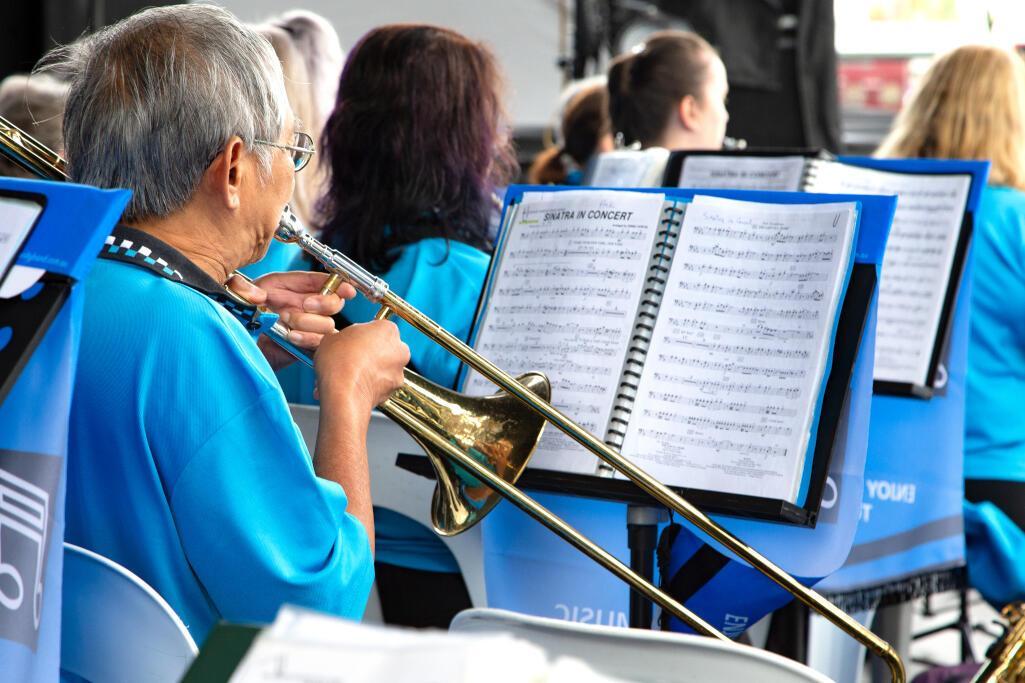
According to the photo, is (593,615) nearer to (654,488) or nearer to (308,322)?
(654,488)

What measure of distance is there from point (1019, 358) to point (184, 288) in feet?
6.92

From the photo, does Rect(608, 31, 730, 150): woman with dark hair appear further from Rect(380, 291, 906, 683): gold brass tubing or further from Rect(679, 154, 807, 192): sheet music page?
Rect(380, 291, 906, 683): gold brass tubing

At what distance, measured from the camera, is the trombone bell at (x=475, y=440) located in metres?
1.60

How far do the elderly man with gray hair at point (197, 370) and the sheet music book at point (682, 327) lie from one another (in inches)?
14.3

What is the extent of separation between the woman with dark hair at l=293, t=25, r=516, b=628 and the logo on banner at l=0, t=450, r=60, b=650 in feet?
3.71

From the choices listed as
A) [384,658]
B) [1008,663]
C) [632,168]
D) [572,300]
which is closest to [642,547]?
[572,300]

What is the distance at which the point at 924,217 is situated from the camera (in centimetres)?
222

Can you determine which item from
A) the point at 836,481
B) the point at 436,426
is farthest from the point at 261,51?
the point at 836,481

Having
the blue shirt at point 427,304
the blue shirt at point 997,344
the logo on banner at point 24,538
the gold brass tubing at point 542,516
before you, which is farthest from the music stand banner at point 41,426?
the blue shirt at point 997,344

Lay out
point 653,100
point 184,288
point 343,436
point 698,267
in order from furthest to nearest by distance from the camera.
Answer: point 653,100 → point 698,267 → point 343,436 → point 184,288

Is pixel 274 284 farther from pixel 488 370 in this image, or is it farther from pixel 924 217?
pixel 924 217

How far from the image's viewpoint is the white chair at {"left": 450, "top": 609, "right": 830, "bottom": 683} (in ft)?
2.88

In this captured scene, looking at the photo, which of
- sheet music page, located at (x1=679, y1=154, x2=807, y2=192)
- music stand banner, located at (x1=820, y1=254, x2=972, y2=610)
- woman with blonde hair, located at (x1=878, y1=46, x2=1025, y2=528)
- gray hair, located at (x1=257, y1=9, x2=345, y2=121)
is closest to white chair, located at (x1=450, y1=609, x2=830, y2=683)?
music stand banner, located at (x1=820, y1=254, x2=972, y2=610)

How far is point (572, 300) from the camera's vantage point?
167 centimetres
